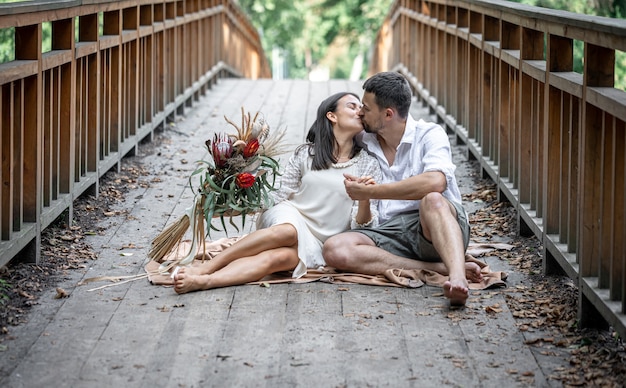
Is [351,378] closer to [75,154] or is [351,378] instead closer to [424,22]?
[75,154]

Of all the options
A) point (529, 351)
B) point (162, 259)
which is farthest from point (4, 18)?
point (529, 351)

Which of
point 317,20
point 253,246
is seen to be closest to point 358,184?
point 253,246

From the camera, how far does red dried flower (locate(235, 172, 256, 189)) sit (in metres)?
5.38

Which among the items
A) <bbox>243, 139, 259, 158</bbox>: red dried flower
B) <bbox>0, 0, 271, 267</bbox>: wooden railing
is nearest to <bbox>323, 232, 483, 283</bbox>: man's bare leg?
<bbox>243, 139, 259, 158</bbox>: red dried flower

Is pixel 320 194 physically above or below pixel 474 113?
below

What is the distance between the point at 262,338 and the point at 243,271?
826 millimetres

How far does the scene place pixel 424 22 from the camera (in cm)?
1178

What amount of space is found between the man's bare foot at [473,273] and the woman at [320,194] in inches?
23.7

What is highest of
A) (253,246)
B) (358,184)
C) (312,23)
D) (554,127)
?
(312,23)

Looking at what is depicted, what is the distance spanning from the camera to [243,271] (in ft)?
17.1

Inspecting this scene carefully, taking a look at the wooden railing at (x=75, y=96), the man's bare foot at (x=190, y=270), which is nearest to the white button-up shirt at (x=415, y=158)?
the man's bare foot at (x=190, y=270)

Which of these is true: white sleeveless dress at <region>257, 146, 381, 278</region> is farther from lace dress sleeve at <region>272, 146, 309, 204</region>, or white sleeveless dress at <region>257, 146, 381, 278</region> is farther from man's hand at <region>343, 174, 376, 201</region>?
man's hand at <region>343, 174, 376, 201</region>

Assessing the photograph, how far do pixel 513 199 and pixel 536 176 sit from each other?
56 centimetres

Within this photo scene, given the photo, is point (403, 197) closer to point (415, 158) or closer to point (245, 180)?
point (415, 158)
